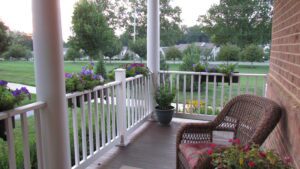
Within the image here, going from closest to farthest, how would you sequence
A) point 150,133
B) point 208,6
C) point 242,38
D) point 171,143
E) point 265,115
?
point 265,115, point 171,143, point 150,133, point 242,38, point 208,6

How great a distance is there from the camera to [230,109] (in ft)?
8.07

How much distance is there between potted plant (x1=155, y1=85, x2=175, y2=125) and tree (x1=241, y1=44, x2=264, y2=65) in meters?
1.38

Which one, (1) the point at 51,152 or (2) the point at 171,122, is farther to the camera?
(2) the point at 171,122

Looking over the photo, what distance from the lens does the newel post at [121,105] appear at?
3141 millimetres

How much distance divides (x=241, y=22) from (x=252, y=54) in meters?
0.58

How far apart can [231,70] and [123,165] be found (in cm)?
231

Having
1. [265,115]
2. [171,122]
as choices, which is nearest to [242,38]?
[171,122]

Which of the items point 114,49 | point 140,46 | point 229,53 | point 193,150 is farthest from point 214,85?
point 193,150

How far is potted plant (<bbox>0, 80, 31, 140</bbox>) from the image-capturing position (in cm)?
153

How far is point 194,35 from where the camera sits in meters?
4.59

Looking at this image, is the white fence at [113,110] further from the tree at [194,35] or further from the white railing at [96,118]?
the tree at [194,35]

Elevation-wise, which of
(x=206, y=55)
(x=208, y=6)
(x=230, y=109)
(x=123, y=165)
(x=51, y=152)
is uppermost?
(x=208, y=6)

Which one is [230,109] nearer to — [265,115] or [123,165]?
[265,115]

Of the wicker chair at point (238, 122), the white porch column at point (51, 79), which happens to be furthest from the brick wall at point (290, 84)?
the white porch column at point (51, 79)
